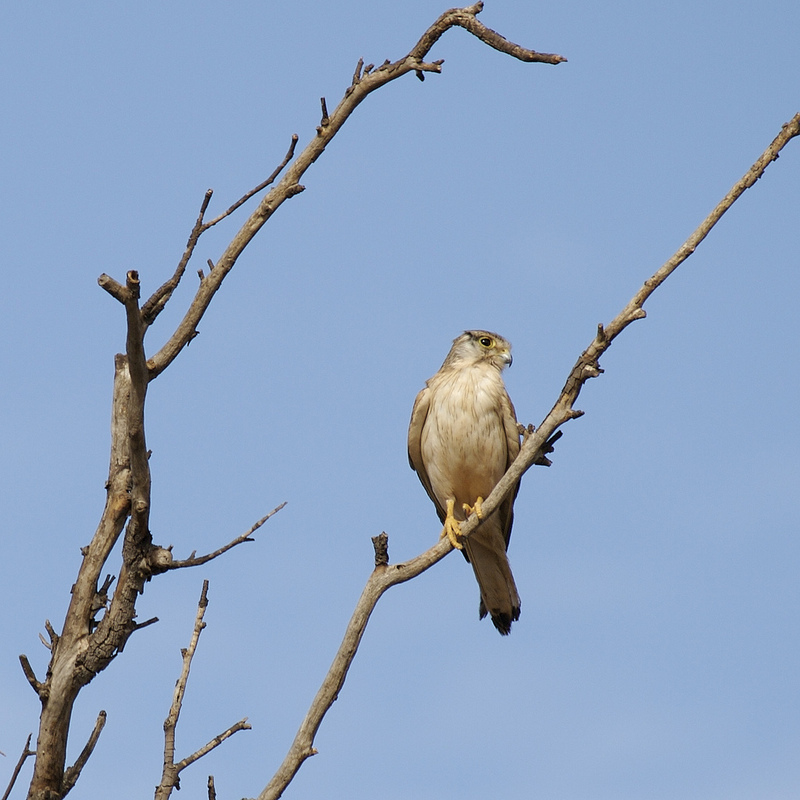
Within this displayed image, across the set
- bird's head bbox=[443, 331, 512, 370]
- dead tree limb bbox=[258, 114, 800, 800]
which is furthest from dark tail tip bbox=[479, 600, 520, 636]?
dead tree limb bbox=[258, 114, 800, 800]

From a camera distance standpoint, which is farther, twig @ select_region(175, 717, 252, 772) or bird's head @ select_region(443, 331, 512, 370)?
bird's head @ select_region(443, 331, 512, 370)

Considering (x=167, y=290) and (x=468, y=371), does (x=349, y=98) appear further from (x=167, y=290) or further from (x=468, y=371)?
(x=468, y=371)

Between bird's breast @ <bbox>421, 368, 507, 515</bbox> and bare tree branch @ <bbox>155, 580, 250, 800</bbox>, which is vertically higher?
bird's breast @ <bbox>421, 368, 507, 515</bbox>

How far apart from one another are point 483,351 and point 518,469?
3.67 m

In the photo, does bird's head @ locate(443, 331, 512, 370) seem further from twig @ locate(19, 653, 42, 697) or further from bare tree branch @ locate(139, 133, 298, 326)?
twig @ locate(19, 653, 42, 697)

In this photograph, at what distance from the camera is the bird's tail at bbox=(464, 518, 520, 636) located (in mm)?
7109

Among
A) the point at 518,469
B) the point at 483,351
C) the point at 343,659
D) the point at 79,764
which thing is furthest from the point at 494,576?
the point at 79,764

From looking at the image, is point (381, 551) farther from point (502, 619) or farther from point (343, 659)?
point (502, 619)

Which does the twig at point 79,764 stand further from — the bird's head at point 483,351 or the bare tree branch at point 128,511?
the bird's head at point 483,351

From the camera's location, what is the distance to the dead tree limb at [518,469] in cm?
356

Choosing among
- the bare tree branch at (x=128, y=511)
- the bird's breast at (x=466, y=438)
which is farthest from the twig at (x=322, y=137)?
the bird's breast at (x=466, y=438)

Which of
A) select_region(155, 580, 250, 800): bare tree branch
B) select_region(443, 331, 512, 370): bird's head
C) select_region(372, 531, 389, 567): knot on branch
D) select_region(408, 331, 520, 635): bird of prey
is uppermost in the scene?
select_region(443, 331, 512, 370): bird's head

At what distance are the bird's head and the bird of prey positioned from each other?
234 mm

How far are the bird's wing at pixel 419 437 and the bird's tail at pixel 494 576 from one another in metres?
0.59
